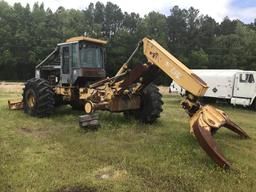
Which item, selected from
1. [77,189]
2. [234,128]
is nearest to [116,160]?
[77,189]

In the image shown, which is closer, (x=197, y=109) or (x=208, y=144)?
(x=208, y=144)

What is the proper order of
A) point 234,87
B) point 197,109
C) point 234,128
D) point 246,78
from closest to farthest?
point 197,109 → point 234,128 → point 246,78 → point 234,87

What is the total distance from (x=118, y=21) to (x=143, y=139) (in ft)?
197

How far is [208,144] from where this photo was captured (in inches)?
249

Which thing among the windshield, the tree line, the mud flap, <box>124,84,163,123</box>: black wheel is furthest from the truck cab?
the tree line

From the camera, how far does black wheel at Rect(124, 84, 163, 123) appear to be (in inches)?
410

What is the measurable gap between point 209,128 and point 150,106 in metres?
3.67

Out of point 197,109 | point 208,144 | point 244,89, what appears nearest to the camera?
point 208,144

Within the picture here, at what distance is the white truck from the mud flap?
1142cm

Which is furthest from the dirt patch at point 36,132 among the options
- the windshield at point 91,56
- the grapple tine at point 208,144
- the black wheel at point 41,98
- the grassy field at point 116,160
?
the grapple tine at point 208,144

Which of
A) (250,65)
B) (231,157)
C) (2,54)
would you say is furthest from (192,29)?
(231,157)

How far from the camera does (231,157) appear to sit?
7.02 m

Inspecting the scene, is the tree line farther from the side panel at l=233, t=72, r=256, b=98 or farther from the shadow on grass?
the shadow on grass

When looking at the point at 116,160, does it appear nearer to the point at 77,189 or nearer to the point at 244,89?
the point at 77,189
